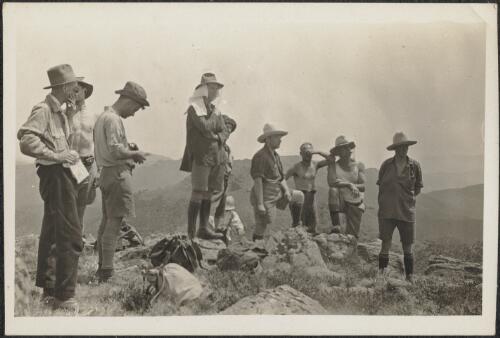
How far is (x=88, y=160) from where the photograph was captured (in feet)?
24.7

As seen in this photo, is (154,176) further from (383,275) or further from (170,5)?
(383,275)

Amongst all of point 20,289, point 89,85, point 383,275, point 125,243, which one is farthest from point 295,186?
point 20,289

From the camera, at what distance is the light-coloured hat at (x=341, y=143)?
319 inches

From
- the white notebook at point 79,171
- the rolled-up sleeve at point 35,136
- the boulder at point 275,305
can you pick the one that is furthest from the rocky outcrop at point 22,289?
the boulder at point 275,305

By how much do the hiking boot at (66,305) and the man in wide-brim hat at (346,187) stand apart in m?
2.87

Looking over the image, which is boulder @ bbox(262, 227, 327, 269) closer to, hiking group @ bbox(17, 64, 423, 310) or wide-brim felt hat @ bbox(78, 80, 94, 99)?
hiking group @ bbox(17, 64, 423, 310)

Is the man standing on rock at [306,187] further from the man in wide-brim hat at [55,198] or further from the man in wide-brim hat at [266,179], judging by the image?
the man in wide-brim hat at [55,198]

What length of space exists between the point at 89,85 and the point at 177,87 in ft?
3.00

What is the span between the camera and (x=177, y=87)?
25.9 feet

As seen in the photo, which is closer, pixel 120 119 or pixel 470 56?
pixel 120 119

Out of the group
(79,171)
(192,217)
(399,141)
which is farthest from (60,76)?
(399,141)

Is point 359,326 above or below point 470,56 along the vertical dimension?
below

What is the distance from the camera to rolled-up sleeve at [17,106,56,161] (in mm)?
7133

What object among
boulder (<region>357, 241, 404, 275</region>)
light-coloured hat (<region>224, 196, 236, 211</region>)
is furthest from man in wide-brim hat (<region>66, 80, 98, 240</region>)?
boulder (<region>357, 241, 404, 275</region>)
